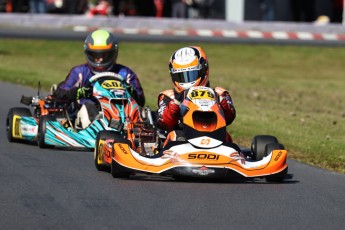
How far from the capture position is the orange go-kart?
8242 millimetres

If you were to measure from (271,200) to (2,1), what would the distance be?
81.7 ft

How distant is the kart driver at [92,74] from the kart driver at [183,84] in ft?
5.47

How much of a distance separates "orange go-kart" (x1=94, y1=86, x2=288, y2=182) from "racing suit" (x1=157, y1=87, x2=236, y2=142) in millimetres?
164

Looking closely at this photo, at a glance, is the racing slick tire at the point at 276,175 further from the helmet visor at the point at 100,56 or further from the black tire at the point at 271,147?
the helmet visor at the point at 100,56

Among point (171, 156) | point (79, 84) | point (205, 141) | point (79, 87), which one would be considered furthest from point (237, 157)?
point (79, 84)

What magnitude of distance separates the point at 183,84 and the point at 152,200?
1891 millimetres

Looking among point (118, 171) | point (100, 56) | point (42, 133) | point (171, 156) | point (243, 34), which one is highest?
point (100, 56)

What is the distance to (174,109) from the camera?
29.2 ft

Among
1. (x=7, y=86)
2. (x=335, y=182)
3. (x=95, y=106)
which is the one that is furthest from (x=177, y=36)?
(x=335, y=182)

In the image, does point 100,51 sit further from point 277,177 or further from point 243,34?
point 243,34

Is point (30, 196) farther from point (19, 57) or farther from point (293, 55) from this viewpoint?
point (293, 55)

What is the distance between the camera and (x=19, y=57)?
22578 millimetres

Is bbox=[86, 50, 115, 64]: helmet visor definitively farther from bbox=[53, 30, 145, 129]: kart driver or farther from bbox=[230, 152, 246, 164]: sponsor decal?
bbox=[230, 152, 246, 164]: sponsor decal

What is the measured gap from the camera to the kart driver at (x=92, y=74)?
10727mm
